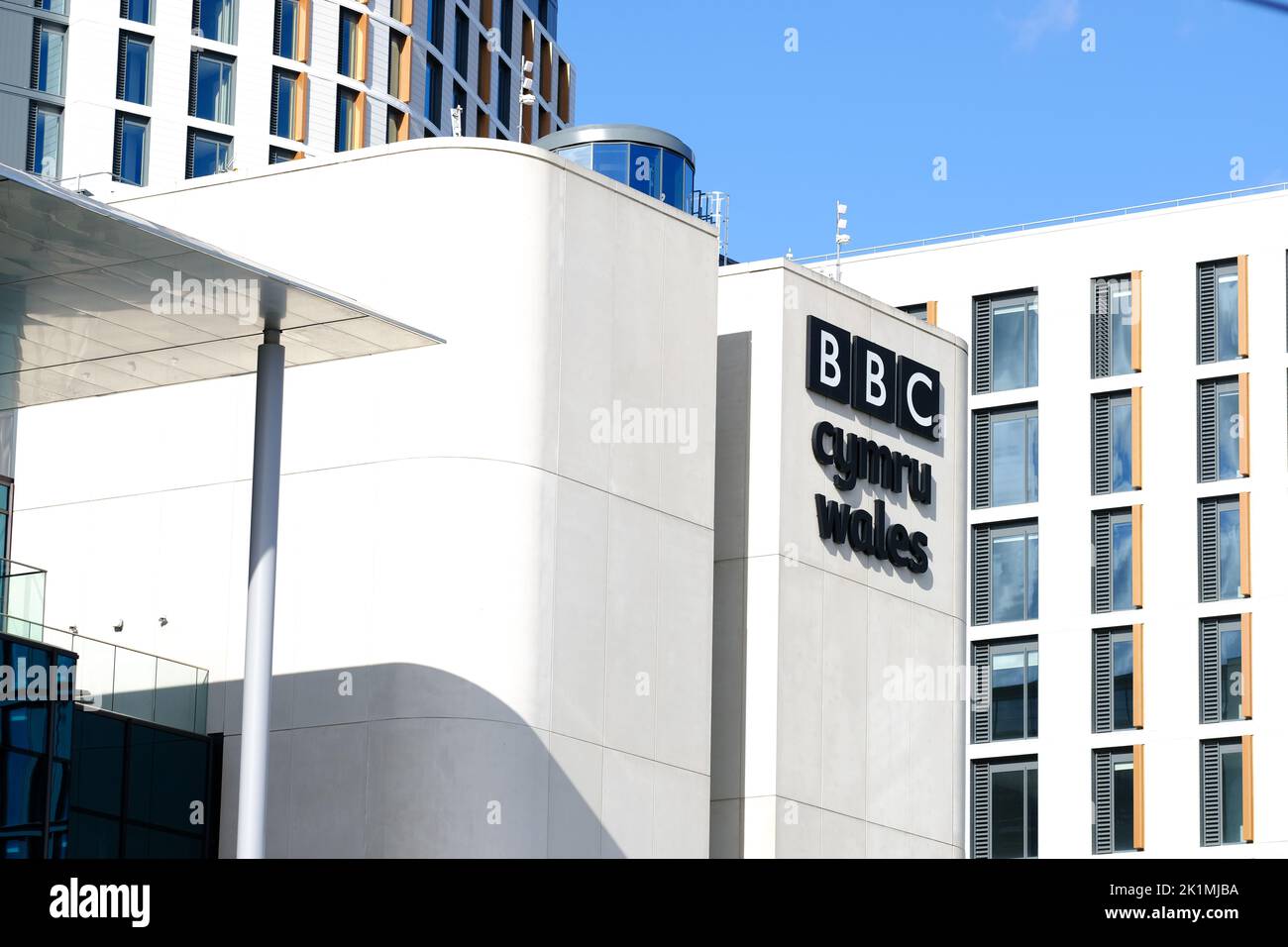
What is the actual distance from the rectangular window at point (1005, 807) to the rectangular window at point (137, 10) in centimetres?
4199

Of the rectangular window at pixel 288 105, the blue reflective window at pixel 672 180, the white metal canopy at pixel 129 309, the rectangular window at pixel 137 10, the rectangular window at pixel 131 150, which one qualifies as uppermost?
the rectangular window at pixel 137 10

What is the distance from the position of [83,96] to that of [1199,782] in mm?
47283

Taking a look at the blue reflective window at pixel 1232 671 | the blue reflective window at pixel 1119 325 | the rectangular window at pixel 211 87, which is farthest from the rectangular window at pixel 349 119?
the blue reflective window at pixel 1232 671

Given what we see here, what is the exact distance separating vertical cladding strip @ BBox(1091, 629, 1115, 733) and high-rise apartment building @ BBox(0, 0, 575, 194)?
2922cm

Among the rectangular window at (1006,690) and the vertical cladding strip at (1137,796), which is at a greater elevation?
the rectangular window at (1006,690)

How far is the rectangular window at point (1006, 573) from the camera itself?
231 feet

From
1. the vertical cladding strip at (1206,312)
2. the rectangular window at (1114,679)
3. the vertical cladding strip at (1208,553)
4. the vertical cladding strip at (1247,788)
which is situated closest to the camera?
the vertical cladding strip at (1247,788)

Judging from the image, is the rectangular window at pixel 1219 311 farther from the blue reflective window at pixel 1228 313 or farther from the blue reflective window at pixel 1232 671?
the blue reflective window at pixel 1232 671

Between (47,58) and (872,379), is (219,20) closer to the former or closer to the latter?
(47,58)

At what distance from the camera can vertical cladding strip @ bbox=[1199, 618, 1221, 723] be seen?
217 feet

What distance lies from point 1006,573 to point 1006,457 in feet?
12.6
